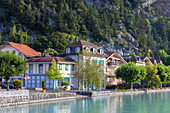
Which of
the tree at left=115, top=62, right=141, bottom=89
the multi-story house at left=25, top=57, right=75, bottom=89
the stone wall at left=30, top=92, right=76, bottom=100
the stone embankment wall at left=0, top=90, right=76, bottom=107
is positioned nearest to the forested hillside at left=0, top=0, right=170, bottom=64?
the tree at left=115, top=62, right=141, bottom=89

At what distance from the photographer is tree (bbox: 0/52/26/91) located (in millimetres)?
53188

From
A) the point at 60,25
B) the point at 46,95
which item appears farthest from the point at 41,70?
the point at 60,25

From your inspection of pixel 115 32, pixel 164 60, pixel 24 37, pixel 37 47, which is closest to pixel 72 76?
pixel 37 47

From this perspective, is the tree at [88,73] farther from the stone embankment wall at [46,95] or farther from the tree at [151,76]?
the tree at [151,76]

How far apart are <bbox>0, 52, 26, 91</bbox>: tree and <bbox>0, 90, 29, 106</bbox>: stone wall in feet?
20.2

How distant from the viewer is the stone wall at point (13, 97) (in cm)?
4497

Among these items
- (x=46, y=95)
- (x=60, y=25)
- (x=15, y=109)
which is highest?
(x=60, y=25)

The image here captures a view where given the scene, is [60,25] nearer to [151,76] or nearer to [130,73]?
[151,76]

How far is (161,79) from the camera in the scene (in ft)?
335

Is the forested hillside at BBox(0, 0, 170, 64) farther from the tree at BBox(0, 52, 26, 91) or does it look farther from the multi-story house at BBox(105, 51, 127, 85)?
the tree at BBox(0, 52, 26, 91)

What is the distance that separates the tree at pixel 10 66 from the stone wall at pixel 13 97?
6171mm

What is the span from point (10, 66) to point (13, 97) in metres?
8.60

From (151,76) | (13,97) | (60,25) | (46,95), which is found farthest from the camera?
(60,25)

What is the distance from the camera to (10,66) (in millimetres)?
53906
